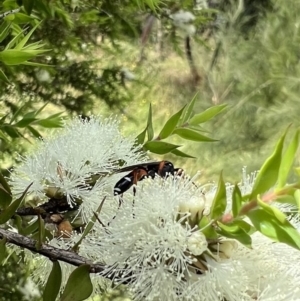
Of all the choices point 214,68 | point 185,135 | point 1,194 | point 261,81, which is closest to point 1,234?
point 1,194

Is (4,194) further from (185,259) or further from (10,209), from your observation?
(185,259)

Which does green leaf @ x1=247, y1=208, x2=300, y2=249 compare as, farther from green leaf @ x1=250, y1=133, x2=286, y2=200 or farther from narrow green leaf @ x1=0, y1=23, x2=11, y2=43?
narrow green leaf @ x1=0, y1=23, x2=11, y2=43

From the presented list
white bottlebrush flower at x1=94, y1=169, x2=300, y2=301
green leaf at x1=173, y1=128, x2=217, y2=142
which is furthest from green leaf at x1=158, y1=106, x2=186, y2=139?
white bottlebrush flower at x1=94, y1=169, x2=300, y2=301

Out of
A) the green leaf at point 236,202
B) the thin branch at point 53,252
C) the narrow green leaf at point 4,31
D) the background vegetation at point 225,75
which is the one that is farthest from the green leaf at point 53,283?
the background vegetation at point 225,75

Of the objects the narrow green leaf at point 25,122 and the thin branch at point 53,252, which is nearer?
the thin branch at point 53,252

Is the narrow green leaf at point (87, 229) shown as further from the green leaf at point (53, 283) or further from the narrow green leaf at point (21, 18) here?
the narrow green leaf at point (21, 18)
